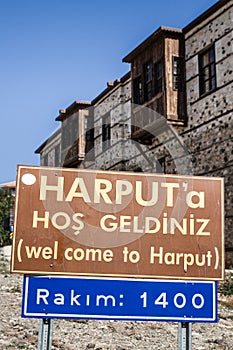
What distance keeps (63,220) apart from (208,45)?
15159 mm

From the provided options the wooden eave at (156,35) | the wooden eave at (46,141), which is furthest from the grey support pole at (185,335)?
the wooden eave at (46,141)

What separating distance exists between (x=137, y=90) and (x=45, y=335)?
1840 centimetres

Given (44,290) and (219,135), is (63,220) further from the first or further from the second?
(219,135)

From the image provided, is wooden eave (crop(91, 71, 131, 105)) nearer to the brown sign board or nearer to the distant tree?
the distant tree

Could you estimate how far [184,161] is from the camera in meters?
20.6

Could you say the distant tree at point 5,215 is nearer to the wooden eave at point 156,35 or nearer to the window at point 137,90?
the window at point 137,90

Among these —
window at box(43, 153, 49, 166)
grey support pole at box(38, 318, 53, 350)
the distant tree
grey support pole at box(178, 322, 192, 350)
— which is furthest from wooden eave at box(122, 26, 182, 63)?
grey support pole at box(38, 318, 53, 350)

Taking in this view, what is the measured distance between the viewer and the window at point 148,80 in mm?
21125

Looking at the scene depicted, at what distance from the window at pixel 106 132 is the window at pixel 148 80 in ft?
19.2

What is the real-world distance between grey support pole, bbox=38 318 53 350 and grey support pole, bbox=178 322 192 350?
1205 mm

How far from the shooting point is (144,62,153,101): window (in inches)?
832

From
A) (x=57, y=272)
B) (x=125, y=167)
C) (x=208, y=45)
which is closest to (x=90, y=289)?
(x=57, y=272)

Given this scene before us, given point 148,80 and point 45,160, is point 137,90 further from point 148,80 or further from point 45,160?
point 45,160

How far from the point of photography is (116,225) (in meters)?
5.23
